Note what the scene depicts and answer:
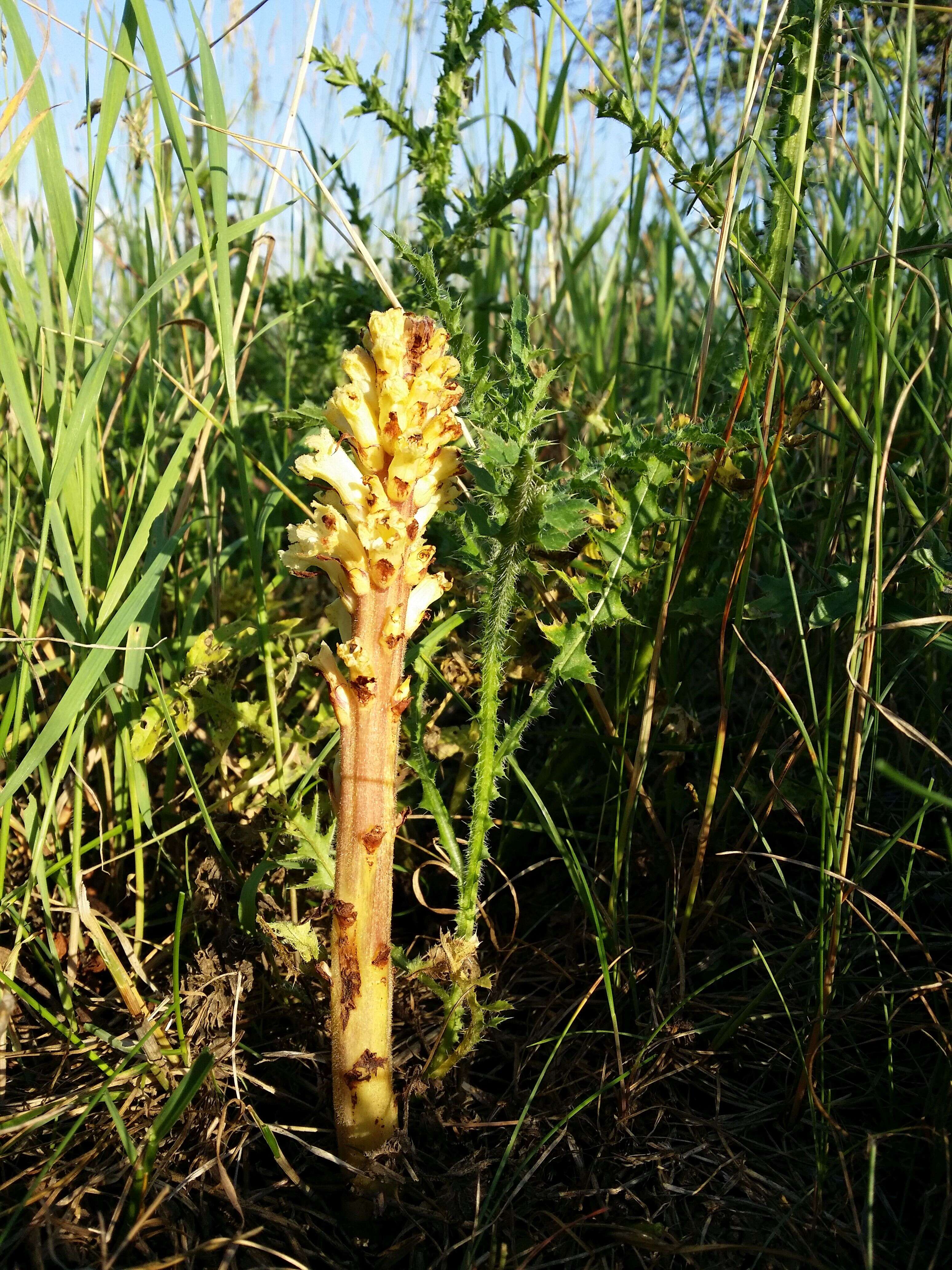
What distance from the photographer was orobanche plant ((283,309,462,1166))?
105 centimetres

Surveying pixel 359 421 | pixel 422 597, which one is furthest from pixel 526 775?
pixel 359 421

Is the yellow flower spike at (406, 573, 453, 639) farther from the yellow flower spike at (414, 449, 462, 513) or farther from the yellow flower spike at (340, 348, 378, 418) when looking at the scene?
the yellow flower spike at (340, 348, 378, 418)

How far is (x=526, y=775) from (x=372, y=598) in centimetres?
76

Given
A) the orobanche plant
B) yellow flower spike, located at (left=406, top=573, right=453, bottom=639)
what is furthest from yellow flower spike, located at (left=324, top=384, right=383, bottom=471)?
yellow flower spike, located at (left=406, top=573, right=453, bottom=639)

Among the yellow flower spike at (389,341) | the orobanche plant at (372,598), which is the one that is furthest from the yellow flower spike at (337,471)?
the yellow flower spike at (389,341)

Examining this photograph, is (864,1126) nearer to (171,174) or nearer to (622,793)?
(622,793)

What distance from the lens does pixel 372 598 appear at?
1107 millimetres

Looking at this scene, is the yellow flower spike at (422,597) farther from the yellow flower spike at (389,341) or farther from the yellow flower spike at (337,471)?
the yellow flower spike at (389,341)

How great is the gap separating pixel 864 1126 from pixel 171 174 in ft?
7.68

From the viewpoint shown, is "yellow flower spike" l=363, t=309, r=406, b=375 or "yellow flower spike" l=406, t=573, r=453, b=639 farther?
"yellow flower spike" l=406, t=573, r=453, b=639

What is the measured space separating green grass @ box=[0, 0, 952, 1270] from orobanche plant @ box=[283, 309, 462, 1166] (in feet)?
0.37

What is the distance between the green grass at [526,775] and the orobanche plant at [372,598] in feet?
0.37

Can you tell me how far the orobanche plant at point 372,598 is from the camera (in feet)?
3.45

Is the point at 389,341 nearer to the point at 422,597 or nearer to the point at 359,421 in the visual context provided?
the point at 359,421
